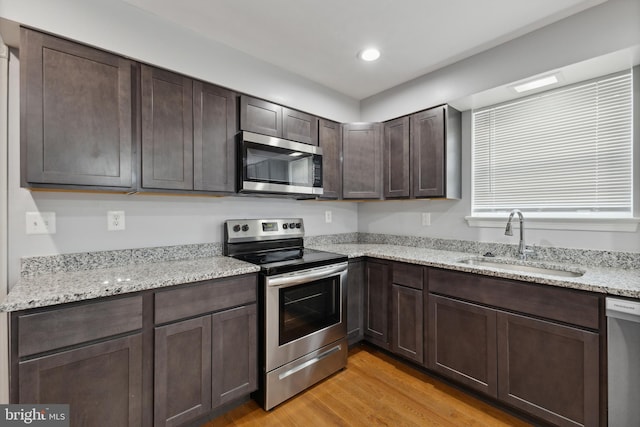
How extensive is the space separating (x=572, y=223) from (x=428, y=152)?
1153mm


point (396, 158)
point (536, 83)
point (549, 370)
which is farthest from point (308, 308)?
point (536, 83)

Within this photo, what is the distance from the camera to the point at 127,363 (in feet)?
4.69

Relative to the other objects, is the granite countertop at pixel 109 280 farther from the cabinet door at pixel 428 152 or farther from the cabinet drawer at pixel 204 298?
the cabinet door at pixel 428 152

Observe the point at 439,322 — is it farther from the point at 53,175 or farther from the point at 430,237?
the point at 53,175

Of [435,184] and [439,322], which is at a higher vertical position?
[435,184]

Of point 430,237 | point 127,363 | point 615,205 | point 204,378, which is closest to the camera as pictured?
point 127,363

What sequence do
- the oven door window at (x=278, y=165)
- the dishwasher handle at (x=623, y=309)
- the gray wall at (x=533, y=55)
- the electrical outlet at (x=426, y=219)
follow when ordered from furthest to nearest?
the electrical outlet at (x=426, y=219)
the oven door window at (x=278, y=165)
the gray wall at (x=533, y=55)
the dishwasher handle at (x=623, y=309)

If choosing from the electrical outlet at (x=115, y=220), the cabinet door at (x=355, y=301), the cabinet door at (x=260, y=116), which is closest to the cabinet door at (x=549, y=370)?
the cabinet door at (x=355, y=301)

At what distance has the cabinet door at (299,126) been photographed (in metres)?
2.40

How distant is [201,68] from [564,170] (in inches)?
109

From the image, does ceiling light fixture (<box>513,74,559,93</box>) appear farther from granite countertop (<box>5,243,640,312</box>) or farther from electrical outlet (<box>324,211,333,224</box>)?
electrical outlet (<box>324,211,333,224</box>)

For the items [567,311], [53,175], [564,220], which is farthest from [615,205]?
[53,175]

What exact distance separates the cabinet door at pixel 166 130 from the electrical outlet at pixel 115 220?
355 mm

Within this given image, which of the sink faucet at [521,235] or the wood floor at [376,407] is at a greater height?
the sink faucet at [521,235]
